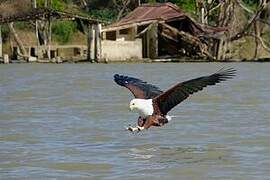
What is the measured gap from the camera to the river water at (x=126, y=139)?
304 inches

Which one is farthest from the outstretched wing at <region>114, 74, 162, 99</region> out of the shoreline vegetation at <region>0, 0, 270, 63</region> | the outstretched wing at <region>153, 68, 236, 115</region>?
the shoreline vegetation at <region>0, 0, 270, 63</region>

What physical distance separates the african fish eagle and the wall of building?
30.1 meters

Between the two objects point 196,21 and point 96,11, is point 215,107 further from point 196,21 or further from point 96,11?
point 96,11

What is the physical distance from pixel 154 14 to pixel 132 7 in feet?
37.3

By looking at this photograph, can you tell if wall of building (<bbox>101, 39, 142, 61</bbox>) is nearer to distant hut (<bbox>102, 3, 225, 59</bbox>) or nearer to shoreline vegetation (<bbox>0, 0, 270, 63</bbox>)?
distant hut (<bbox>102, 3, 225, 59</bbox>)

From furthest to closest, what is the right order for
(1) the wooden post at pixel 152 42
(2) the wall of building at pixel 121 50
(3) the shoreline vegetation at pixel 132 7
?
(1) the wooden post at pixel 152 42
(2) the wall of building at pixel 121 50
(3) the shoreline vegetation at pixel 132 7

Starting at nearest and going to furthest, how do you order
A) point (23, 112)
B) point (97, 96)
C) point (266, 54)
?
1. point (23, 112)
2. point (97, 96)
3. point (266, 54)

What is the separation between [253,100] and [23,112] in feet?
12.8

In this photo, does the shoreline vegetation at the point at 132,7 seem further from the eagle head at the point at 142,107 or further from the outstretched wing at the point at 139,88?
the eagle head at the point at 142,107

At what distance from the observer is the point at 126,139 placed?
9.80 metres

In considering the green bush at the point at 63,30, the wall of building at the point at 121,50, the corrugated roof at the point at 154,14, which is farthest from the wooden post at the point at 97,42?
the green bush at the point at 63,30

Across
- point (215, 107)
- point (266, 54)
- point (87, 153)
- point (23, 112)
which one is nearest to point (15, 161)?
point (87, 153)

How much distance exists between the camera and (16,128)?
11.1 meters

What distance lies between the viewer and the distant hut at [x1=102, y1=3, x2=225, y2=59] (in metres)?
39.2
